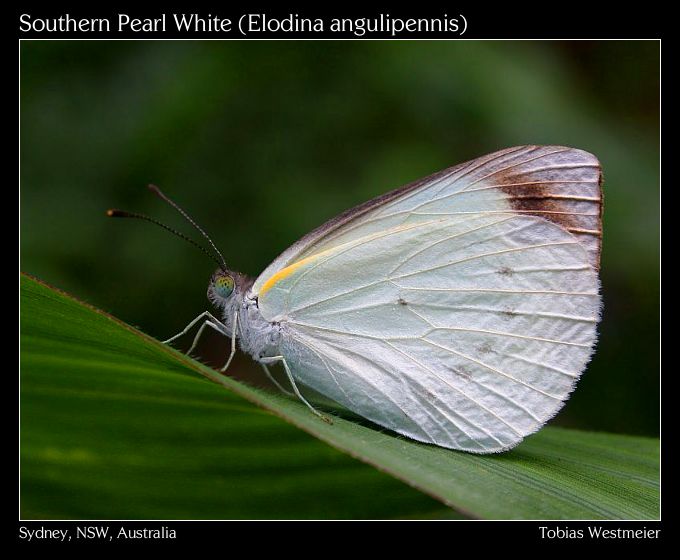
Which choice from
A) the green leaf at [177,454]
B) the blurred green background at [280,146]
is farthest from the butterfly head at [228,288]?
the blurred green background at [280,146]

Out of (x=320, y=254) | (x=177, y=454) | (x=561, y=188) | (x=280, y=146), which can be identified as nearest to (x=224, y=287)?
(x=320, y=254)

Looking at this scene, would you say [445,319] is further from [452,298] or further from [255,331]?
[255,331]

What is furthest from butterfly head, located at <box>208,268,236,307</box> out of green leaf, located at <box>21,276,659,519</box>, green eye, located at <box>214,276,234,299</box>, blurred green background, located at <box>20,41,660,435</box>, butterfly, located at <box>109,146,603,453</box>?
blurred green background, located at <box>20,41,660,435</box>

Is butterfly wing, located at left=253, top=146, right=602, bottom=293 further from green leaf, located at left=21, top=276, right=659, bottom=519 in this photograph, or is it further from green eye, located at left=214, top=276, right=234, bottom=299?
green leaf, located at left=21, top=276, right=659, bottom=519

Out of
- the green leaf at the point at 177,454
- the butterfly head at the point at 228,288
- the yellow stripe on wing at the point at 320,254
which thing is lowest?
the green leaf at the point at 177,454

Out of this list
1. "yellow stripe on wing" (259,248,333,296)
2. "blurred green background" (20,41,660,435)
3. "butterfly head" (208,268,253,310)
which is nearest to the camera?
"yellow stripe on wing" (259,248,333,296)

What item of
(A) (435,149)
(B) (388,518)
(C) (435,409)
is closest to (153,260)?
(A) (435,149)

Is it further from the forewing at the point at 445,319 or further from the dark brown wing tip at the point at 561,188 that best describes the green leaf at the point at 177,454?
the dark brown wing tip at the point at 561,188
